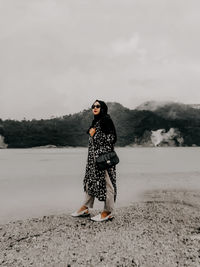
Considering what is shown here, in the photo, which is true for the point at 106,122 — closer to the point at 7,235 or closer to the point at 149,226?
the point at 149,226

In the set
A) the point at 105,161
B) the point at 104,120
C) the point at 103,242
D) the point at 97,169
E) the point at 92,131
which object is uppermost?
the point at 104,120

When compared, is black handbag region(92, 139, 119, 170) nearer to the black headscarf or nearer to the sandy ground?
the black headscarf

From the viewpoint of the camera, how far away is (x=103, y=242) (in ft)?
17.5

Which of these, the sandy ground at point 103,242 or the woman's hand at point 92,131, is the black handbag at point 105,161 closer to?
the woman's hand at point 92,131

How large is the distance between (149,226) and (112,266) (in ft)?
7.50

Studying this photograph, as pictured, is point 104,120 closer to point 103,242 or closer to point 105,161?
point 105,161

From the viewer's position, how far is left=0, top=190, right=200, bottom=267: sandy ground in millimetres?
4586

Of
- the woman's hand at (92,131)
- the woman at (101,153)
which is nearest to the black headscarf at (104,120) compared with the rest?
the woman at (101,153)

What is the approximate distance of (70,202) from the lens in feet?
39.9

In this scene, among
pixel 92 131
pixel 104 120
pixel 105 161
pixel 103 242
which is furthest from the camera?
pixel 92 131

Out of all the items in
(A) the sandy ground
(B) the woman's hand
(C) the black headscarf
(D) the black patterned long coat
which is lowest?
(A) the sandy ground

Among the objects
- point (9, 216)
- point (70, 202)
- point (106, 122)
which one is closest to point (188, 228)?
point (106, 122)

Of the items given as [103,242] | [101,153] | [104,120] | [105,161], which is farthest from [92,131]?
[103,242]

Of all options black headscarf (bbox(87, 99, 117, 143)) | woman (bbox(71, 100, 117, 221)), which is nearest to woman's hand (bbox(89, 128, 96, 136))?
woman (bbox(71, 100, 117, 221))
